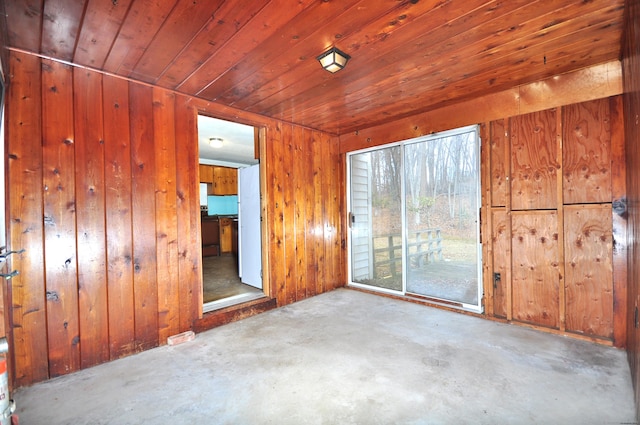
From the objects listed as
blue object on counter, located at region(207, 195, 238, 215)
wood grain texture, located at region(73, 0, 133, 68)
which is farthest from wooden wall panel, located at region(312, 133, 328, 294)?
blue object on counter, located at region(207, 195, 238, 215)

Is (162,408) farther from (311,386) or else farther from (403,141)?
(403,141)

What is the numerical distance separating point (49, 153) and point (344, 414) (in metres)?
2.70

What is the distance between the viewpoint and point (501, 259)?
310cm

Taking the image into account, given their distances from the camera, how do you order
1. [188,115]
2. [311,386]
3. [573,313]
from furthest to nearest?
[188,115]
[573,313]
[311,386]

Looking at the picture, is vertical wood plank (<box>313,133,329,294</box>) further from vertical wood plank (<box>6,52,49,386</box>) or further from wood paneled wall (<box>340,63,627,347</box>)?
vertical wood plank (<box>6,52,49,386</box>)

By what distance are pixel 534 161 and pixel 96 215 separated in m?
3.97

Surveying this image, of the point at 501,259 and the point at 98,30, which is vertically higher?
the point at 98,30

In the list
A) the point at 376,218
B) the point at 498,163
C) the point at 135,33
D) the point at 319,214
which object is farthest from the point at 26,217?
the point at 498,163

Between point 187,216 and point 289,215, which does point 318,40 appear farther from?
A: point 289,215

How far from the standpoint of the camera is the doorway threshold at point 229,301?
317 cm

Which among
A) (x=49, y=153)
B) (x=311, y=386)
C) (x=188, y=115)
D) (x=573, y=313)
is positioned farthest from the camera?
(x=188, y=115)

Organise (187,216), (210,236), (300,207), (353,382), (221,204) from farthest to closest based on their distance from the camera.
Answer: (221,204), (210,236), (300,207), (187,216), (353,382)

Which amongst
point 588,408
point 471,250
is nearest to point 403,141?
point 471,250

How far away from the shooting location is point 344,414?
5.59ft
